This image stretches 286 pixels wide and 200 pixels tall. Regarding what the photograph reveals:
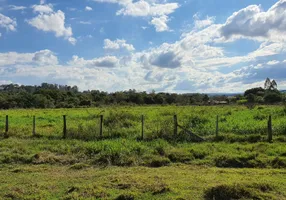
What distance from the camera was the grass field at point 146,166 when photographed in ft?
27.5

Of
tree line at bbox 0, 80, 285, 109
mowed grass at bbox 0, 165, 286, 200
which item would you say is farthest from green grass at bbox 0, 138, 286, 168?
tree line at bbox 0, 80, 285, 109

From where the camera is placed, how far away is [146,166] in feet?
40.5

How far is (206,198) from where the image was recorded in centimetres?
796

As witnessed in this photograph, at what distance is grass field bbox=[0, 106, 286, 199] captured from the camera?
8367 millimetres

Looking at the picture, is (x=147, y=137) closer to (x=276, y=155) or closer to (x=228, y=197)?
(x=276, y=155)

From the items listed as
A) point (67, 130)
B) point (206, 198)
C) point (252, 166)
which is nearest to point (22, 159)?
point (67, 130)

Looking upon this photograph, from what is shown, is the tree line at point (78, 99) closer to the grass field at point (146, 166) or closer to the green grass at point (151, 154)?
the grass field at point (146, 166)

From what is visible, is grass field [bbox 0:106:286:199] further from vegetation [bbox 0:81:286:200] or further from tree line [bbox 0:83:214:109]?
tree line [bbox 0:83:214:109]

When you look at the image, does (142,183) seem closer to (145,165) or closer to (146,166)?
(146,166)

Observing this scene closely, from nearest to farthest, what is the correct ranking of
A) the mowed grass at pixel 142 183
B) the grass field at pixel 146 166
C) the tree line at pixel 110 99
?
the mowed grass at pixel 142 183, the grass field at pixel 146 166, the tree line at pixel 110 99

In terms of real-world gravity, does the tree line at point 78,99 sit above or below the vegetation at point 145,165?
above

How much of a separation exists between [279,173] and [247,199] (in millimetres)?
3517

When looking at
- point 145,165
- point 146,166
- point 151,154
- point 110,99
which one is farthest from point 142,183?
point 110,99

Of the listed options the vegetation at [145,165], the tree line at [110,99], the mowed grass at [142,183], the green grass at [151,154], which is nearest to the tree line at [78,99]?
the tree line at [110,99]
